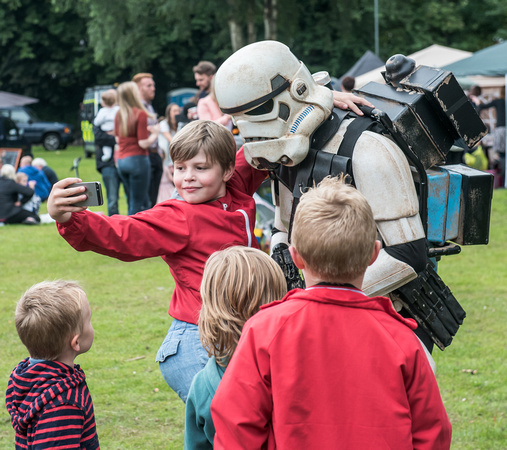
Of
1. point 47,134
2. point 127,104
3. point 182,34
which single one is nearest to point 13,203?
point 127,104

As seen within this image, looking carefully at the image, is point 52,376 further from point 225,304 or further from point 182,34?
point 182,34

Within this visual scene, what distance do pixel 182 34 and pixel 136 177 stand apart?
23.2 metres

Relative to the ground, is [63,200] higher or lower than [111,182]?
higher

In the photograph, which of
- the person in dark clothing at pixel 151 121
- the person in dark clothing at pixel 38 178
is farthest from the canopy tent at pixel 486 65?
the person in dark clothing at pixel 38 178

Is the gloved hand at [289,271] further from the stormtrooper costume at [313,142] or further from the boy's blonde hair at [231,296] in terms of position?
the boy's blonde hair at [231,296]

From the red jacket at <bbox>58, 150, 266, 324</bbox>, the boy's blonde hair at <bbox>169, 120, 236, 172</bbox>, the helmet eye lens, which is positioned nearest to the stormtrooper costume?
the helmet eye lens

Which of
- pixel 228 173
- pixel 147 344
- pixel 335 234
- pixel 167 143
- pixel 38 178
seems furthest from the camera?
pixel 38 178

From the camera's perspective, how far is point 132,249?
2605mm

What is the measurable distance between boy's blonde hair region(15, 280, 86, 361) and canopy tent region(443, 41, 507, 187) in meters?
11.8

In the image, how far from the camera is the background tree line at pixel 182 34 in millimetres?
29438

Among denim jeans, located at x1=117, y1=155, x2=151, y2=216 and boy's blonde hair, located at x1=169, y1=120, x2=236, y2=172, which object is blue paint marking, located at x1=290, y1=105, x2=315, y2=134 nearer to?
boy's blonde hair, located at x1=169, y1=120, x2=236, y2=172

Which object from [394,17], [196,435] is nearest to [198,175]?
[196,435]

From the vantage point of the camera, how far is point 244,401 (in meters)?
1.91

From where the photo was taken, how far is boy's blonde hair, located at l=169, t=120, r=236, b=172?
284 centimetres
